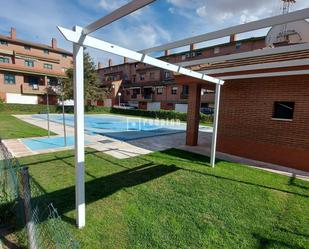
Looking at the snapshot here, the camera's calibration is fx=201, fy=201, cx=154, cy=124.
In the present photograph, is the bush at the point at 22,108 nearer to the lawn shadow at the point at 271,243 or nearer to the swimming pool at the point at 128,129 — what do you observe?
the swimming pool at the point at 128,129

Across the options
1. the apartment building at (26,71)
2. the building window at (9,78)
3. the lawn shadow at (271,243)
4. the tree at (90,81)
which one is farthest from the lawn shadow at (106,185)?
the building window at (9,78)

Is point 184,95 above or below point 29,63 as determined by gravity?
below

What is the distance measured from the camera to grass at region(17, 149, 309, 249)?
3.28 metres

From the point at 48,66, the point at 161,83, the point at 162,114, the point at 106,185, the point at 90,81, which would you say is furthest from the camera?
the point at 48,66

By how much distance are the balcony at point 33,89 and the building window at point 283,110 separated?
3627 centimetres

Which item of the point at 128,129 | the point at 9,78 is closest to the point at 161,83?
the point at 128,129

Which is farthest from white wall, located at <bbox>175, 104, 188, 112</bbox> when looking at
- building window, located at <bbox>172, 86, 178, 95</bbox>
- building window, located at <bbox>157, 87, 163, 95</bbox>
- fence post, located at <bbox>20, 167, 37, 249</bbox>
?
fence post, located at <bbox>20, 167, 37, 249</bbox>

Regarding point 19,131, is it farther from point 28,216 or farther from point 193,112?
point 28,216

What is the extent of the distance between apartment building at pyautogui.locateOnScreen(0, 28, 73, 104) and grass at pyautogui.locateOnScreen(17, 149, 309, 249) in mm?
31633

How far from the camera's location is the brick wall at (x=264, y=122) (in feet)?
22.9

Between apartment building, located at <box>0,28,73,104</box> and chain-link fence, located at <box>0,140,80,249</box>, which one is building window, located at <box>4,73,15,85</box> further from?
chain-link fence, located at <box>0,140,80,249</box>

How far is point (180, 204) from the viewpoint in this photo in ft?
14.2

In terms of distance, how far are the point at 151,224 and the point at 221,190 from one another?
2.29m

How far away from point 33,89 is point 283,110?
120ft
